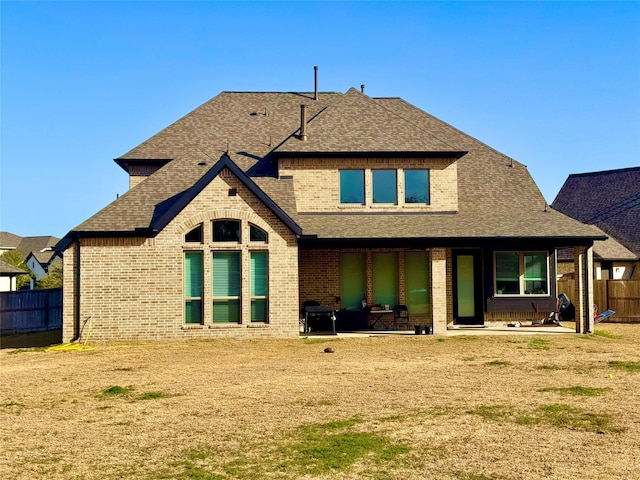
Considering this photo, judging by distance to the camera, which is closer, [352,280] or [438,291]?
[438,291]

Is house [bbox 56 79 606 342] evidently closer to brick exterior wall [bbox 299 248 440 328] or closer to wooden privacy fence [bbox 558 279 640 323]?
brick exterior wall [bbox 299 248 440 328]

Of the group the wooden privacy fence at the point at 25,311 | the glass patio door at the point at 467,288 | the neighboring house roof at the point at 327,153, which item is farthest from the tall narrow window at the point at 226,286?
the wooden privacy fence at the point at 25,311

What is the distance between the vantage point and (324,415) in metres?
10.7

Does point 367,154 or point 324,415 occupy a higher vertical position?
point 367,154

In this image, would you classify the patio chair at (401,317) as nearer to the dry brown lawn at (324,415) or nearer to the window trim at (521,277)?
the window trim at (521,277)

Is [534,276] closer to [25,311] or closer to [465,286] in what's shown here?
[465,286]

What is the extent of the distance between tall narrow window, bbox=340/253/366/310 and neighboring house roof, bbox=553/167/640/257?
64.9 ft

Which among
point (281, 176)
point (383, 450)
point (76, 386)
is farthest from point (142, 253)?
point (383, 450)

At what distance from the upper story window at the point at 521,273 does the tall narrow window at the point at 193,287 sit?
35.5 feet

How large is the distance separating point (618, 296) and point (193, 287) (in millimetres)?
19607

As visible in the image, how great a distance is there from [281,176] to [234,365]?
982cm

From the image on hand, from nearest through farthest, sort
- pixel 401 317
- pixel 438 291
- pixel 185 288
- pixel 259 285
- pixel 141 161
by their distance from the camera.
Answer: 1. pixel 185 288
2. pixel 259 285
3. pixel 438 291
4. pixel 401 317
5. pixel 141 161

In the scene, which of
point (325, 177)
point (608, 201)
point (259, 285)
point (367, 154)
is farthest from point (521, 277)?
point (608, 201)

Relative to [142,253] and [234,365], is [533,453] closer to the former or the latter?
[234,365]
